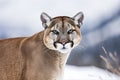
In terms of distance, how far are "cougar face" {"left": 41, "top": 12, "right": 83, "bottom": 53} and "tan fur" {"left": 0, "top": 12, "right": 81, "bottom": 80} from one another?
27mm

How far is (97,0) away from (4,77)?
1.21m

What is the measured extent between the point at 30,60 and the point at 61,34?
303mm

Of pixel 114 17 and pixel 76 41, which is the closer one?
pixel 76 41

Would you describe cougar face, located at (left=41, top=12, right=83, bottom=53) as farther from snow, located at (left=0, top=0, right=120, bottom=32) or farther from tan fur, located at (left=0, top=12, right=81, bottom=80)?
snow, located at (left=0, top=0, right=120, bottom=32)

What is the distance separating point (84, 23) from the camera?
3566 mm

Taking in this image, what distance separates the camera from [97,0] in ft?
11.6

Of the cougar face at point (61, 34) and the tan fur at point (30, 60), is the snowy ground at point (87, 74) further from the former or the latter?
the cougar face at point (61, 34)

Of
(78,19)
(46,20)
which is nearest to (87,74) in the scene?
(78,19)

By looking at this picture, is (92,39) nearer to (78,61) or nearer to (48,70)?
(78,61)

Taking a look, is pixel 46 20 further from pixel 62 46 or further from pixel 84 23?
pixel 84 23

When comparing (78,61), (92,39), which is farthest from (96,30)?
(78,61)

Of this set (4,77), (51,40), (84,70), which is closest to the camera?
(51,40)

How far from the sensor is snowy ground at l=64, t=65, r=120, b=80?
3.46m

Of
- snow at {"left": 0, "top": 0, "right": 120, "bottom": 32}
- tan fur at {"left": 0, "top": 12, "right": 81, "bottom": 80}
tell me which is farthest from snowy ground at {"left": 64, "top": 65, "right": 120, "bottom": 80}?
tan fur at {"left": 0, "top": 12, "right": 81, "bottom": 80}
